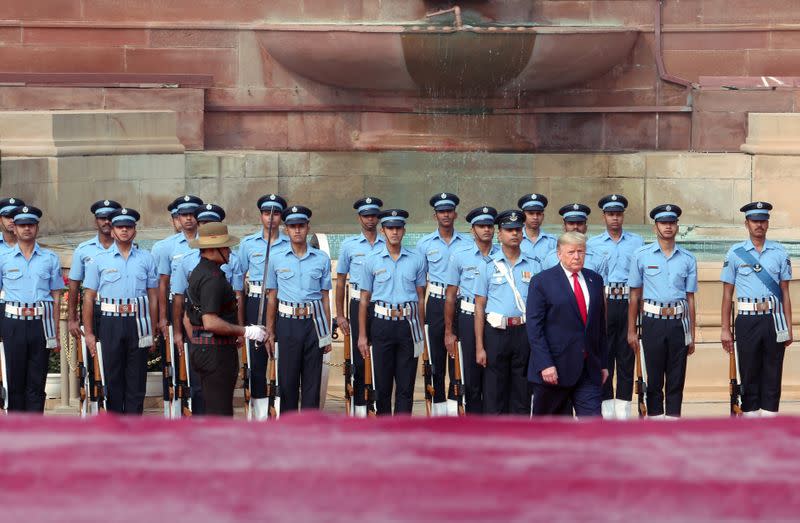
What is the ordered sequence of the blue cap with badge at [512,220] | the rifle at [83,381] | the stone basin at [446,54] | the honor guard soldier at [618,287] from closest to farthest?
1. the blue cap with badge at [512,220]
2. the rifle at [83,381]
3. the honor guard soldier at [618,287]
4. the stone basin at [446,54]

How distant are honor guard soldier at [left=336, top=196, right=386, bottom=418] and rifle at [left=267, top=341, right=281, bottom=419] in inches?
22.8

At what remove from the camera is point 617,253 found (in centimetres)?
1241

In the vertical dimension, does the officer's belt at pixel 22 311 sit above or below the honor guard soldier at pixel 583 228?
below

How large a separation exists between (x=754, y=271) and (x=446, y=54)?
828 cm

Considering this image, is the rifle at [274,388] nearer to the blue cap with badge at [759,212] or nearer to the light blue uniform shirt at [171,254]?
the light blue uniform shirt at [171,254]

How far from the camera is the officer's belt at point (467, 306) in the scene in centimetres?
1141

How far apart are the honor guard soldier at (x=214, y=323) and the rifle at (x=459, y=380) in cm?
200

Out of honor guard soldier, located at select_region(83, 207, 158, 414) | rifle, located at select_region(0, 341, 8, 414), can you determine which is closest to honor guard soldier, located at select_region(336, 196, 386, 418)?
honor guard soldier, located at select_region(83, 207, 158, 414)

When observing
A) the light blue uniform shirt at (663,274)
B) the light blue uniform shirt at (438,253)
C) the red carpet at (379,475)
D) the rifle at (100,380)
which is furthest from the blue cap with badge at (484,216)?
the red carpet at (379,475)

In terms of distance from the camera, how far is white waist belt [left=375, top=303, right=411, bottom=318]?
1150 cm

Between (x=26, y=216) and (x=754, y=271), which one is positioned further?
(x=26, y=216)

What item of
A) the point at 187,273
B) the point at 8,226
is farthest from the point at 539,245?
the point at 8,226

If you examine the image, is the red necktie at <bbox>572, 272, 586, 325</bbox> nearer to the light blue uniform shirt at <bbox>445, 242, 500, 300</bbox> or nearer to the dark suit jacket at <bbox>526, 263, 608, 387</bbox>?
the dark suit jacket at <bbox>526, 263, 608, 387</bbox>

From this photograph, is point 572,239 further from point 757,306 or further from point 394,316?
point 757,306
